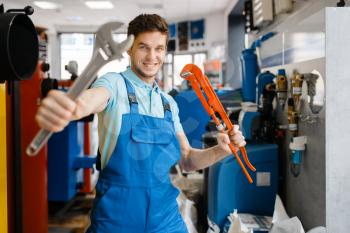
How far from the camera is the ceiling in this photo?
8117mm

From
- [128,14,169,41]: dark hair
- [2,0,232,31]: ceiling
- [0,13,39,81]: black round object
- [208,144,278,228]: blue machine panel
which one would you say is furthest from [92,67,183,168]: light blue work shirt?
[2,0,232,31]: ceiling

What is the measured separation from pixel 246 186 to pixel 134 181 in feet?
4.40

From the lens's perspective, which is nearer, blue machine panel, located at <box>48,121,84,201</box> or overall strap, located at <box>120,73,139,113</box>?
overall strap, located at <box>120,73,139,113</box>

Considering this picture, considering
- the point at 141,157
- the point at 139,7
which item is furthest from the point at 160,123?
the point at 139,7

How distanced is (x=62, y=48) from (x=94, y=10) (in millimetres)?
3018

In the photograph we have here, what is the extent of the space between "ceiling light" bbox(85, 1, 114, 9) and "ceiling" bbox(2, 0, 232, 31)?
0.11 meters

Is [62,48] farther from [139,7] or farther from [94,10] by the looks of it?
[139,7]

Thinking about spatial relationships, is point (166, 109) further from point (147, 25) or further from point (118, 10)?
point (118, 10)

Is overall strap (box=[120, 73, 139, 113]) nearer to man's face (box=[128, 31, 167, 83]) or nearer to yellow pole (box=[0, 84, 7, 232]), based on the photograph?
man's face (box=[128, 31, 167, 83])

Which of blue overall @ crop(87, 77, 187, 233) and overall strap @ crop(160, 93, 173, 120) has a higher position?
overall strap @ crop(160, 93, 173, 120)

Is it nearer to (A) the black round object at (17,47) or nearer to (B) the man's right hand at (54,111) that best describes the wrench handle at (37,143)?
(B) the man's right hand at (54,111)

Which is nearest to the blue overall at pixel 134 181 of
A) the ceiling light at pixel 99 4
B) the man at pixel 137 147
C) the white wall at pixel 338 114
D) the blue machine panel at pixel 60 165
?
the man at pixel 137 147

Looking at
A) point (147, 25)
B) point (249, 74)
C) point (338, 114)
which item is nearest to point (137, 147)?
point (147, 25)

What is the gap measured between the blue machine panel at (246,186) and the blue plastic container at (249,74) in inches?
35.3
